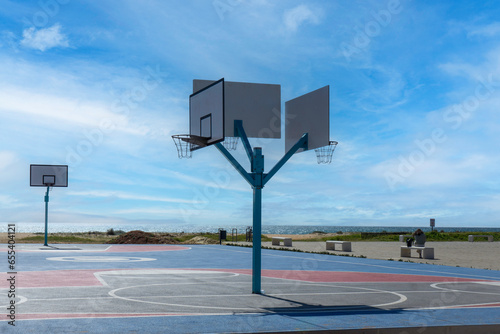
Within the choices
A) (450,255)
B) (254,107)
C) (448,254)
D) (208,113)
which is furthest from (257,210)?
(448,254)

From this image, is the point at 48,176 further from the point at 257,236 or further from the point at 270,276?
the point at 257,236

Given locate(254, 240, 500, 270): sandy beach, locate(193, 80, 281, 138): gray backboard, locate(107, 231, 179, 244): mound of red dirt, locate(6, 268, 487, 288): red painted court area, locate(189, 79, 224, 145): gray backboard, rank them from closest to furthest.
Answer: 1. locate(189, 79, 224, 145): gray backboard
2. locate(6, 268, 487, 288): red painted court area
3. locate(193, 80, 281, 138): gray backboard
4. locate(254, 240, 500, 270): sandy beach
5. locate(107, 231, 179, 244): mound of red dirt

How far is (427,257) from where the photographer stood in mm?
28297

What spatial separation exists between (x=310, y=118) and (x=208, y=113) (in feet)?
9.32

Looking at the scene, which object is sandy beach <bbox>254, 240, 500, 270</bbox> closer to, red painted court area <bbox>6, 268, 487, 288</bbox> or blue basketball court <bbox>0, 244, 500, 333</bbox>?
blue basketball court <bbox>0, 244, 500, 333</bbox>

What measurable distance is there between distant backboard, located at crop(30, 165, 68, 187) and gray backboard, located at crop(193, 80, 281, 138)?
26076mm

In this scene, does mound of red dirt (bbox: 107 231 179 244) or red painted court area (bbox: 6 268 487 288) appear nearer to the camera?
red painted court area (bbox: 6 268 487 288)

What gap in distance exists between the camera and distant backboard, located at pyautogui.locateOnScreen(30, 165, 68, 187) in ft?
123

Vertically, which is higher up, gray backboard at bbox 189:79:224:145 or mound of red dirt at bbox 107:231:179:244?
gray backboard at bbox 189:79:224:145

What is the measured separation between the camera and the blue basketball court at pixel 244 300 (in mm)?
9039

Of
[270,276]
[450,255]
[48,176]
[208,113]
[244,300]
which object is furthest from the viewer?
[48,176]

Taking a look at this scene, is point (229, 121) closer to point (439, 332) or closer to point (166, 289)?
point (166, 289)

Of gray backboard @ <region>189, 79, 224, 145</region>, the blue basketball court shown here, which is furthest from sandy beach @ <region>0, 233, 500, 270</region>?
gray backboard @ <region>189, 79, 224, 145</region>

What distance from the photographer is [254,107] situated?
15.5m
